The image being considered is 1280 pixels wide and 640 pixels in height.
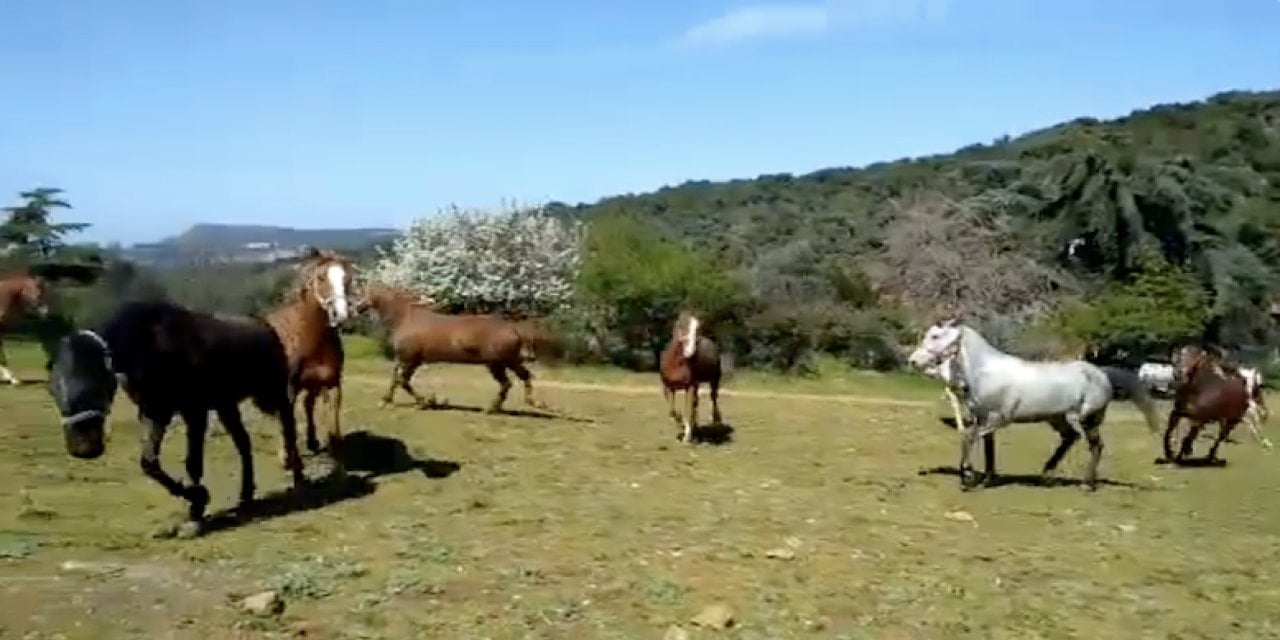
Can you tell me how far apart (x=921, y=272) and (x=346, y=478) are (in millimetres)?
25650

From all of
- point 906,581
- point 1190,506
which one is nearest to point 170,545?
point 906,581

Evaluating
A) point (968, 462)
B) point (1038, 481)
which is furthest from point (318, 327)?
point (1038, 481)

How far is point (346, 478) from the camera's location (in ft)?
39.7

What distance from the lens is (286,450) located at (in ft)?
38.0

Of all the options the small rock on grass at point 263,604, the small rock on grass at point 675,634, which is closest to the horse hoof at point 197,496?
the small rock on grass at point 263,604

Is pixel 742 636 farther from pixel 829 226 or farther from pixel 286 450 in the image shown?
pixel 829 226

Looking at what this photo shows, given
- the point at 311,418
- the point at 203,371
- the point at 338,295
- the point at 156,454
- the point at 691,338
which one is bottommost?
the point at 311,418

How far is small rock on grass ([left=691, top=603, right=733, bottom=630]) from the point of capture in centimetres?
793

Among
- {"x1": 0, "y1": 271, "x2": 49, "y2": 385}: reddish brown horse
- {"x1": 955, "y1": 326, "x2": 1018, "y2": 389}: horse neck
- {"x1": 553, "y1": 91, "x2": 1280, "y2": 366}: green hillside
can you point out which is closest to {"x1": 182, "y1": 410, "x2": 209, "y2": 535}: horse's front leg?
{"x1": 955, "y1": 326, "x2": 1018, "y2": 389}: horse neck

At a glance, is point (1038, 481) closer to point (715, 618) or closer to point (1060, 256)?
point (715, 618)

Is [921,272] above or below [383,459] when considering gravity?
above

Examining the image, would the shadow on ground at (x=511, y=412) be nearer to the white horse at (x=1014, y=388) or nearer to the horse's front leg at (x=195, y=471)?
the white horse at (x=1014, y=388)

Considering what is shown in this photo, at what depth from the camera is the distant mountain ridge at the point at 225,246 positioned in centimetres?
1138

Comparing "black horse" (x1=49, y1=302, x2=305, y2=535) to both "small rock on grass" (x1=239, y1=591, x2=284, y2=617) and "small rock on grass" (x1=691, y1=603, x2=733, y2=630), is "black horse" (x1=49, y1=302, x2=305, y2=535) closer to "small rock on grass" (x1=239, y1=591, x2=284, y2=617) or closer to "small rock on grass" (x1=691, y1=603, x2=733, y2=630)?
"small rock on grass" (x1=239, y1=591, x2=284, y2=617)
